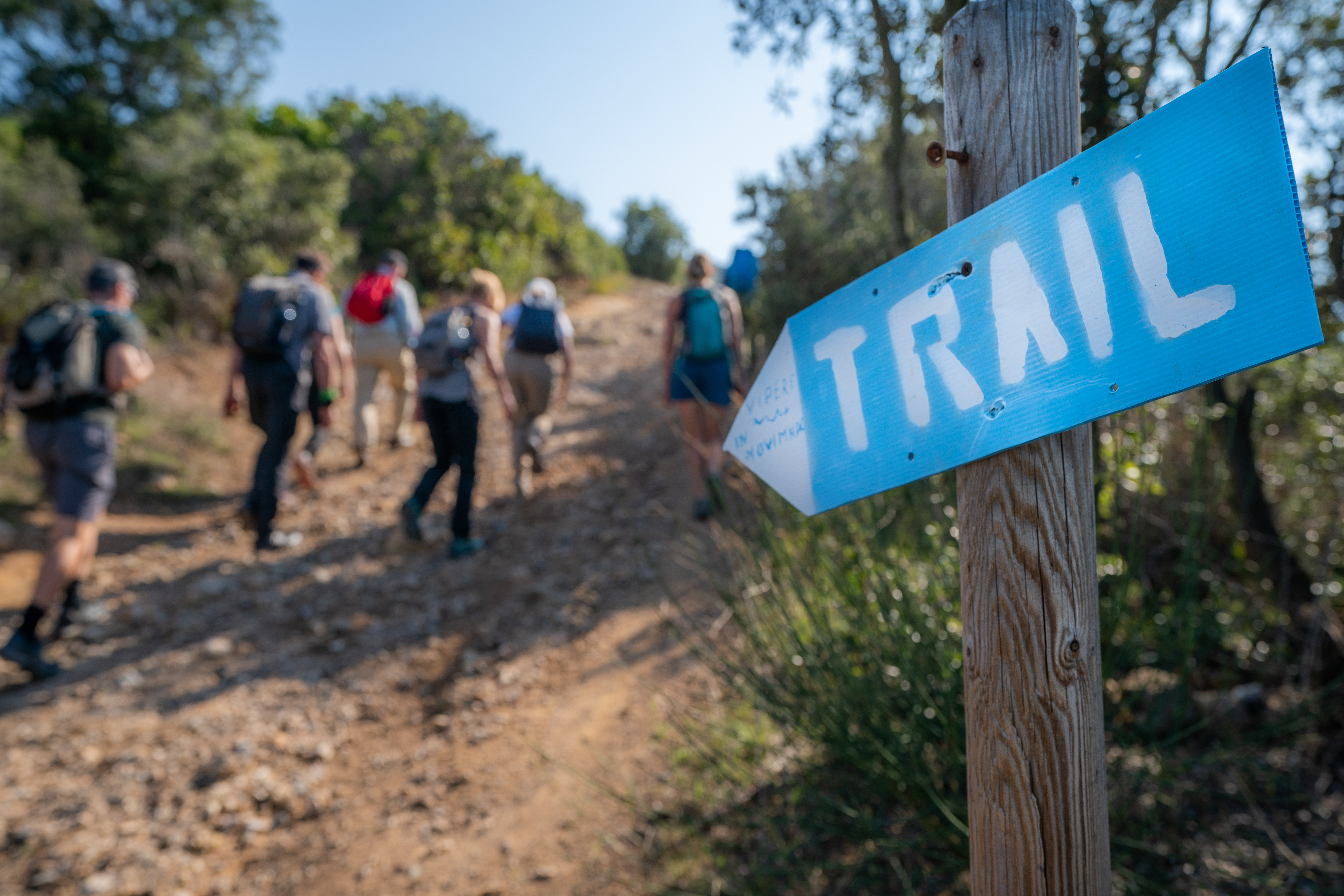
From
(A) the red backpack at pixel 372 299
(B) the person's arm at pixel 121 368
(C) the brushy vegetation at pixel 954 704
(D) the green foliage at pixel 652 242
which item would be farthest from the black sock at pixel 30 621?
(D) the green foliage at pixel 652 242

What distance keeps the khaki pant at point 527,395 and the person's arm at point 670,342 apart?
128 cm

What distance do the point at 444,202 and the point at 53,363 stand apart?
9.73 metres

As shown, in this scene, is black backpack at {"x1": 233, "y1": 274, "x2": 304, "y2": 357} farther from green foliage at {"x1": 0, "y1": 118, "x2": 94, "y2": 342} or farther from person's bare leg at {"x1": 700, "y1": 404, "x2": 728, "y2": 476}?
green foliage at {"x1": 0, "y1": 118, "x2": 94, "y2": 342}

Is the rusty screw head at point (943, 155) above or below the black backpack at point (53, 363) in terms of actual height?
below

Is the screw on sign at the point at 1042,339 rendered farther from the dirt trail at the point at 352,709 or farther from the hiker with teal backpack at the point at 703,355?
the hiker with teal backpack at the point at 703,355

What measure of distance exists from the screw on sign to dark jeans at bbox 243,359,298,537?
4.72 m

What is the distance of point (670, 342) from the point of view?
4.72m

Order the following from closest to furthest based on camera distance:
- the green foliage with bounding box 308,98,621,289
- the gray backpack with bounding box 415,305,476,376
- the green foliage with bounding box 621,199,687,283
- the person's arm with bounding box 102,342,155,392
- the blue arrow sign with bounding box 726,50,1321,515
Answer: the blue arrow sign with bounding box 726,50,1321,515 < the person's arm with bounding box 102,342,155,392 < the gray backpack with bounding box 415,305,476,376 < the green foliage with bounding box 308,98,621,289 < the green foliage with bounding box 621,199,687,283

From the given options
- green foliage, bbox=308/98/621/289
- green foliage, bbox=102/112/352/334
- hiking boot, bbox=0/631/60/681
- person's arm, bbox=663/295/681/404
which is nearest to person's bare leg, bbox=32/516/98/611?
hiking boot, bbox=0/631/60/681

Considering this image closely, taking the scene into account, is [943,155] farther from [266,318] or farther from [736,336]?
[266,318]

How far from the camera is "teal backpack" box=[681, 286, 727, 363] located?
4512mm

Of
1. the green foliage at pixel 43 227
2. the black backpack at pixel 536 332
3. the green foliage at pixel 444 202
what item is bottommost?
the black backpack at pixel 536 332

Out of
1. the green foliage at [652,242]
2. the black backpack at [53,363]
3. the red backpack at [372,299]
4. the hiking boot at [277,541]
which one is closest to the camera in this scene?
the black backpack at [53,363]

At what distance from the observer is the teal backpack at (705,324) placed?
14.8 feet
